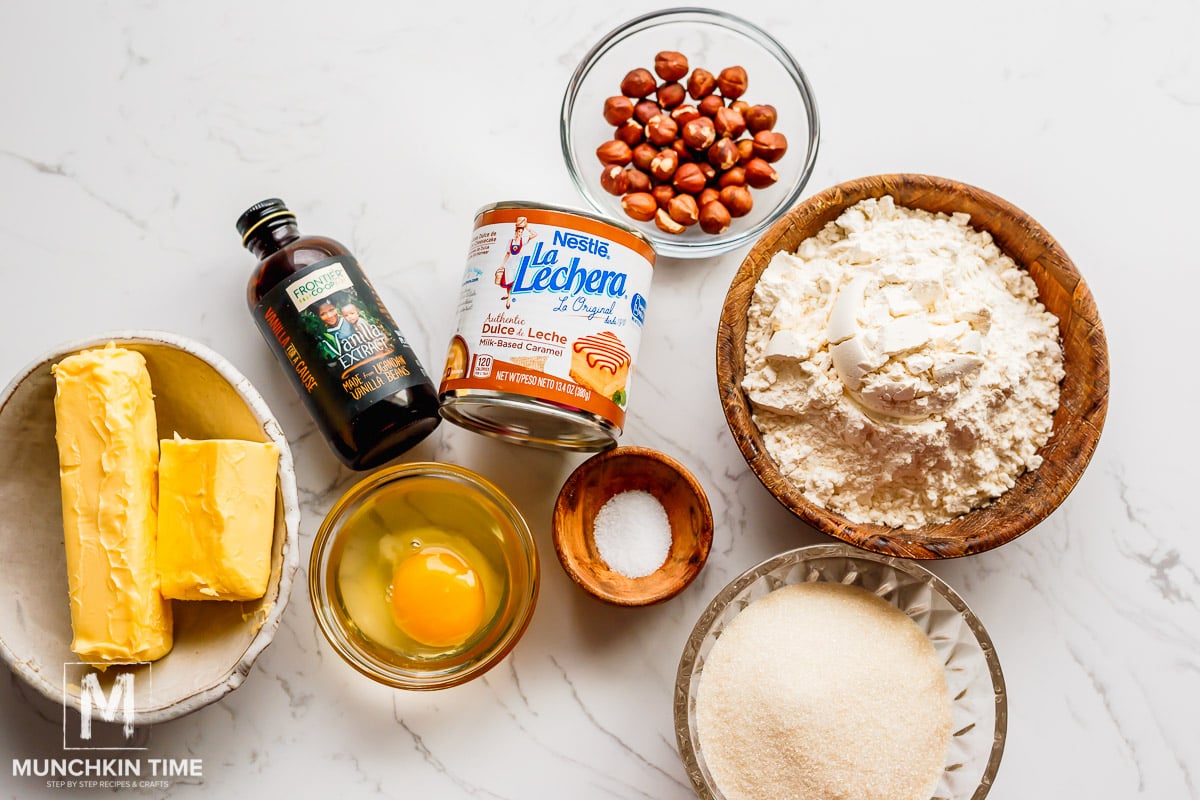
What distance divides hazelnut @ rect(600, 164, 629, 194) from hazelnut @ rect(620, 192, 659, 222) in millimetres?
16

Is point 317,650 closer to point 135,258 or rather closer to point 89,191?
point 135,258

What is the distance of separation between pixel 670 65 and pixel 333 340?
0.67 metres

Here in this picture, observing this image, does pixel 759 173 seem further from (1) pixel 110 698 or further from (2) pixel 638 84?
(1) pixel 110 698

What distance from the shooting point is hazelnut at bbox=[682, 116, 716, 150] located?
4.11 feet

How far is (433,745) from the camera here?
4.24 ft

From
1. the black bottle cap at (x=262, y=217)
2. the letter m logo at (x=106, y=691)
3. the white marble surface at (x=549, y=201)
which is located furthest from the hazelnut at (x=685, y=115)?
the letter m logo at (x=106, y=691)

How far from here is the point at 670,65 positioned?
1292 mm

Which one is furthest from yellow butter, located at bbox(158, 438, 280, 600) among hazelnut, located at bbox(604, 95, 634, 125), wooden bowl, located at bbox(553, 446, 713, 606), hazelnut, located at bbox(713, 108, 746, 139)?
hazelnut, located at bbox(713, 108, 746, 139)

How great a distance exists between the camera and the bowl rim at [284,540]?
3.60 ft

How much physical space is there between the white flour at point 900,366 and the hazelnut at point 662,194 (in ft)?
0.66

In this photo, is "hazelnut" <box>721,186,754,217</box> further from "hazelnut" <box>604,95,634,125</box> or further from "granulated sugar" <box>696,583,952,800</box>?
"granulated sugar" <box>696,583,952,800</box>

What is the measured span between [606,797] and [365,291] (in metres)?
0.87

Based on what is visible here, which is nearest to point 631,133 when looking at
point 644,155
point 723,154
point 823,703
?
point 644,155

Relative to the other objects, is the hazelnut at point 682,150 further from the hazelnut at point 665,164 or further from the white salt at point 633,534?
the white salt at point 633,534
